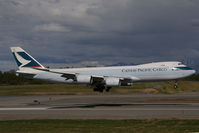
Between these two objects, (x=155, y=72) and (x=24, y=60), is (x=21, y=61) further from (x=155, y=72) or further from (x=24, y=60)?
(x=155, y=72)

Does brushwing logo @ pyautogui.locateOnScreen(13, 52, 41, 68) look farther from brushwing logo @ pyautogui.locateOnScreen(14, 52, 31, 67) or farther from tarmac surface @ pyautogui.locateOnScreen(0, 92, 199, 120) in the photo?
tarmac surface @ pyautogui.locateOnScreen(0, 92, 199, 120)

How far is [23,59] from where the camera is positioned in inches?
2253

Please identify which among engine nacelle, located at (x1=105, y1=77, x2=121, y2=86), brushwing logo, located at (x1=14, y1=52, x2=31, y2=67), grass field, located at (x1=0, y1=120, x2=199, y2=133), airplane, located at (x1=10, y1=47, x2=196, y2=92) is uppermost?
brushwing logo, located at (x1=14, y1=52, x2=31, y2=67)

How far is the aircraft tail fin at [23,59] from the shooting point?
56812mm

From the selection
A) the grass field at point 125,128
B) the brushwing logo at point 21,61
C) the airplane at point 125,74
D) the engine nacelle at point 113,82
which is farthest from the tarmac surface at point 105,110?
the brushwing logo at point 21,61

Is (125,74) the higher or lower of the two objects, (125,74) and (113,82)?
the higher

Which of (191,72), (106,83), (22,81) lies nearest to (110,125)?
(106,83)

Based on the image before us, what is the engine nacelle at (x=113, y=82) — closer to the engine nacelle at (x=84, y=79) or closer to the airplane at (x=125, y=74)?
the airplane at (x=125, y=74)

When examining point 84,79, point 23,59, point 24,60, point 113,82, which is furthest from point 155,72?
point 23,59

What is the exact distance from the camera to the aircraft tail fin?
56.8 meters

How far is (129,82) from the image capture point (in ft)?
147

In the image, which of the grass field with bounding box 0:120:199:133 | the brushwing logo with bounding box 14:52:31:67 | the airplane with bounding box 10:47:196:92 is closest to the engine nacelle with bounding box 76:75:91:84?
the airplane with bounding box 10:47:196:92

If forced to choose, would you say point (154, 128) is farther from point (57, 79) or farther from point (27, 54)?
point (27, 54)

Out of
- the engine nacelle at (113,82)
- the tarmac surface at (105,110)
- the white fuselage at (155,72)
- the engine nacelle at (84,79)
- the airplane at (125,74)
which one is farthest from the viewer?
the white fuselage at (155,72)
